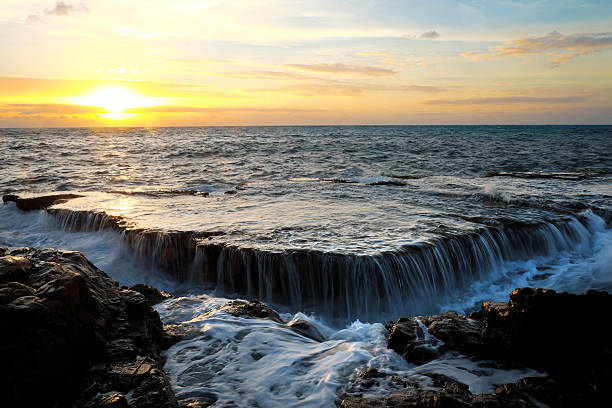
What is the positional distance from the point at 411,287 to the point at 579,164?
25870 millimetres

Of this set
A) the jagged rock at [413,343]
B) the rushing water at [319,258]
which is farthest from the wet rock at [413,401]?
the jagged rock at [413,343]

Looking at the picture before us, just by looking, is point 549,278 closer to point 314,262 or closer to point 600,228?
point 600,228

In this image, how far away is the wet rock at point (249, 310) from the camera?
5879mm

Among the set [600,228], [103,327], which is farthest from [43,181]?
[600,228]

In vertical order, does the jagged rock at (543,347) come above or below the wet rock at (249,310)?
above

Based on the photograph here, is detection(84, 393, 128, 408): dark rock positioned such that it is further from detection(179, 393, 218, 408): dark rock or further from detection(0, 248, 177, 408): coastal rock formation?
detection(179, 393, 218, 408): dark rock

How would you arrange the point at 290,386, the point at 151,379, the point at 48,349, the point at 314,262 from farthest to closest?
the point at 314,262 → the point at 290,386 → the point at 151,379 → the point at 48,349

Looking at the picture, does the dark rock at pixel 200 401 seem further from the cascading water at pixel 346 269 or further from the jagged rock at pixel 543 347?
the cascading water at pixel 346 269

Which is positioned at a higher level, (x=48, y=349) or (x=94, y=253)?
(x=48, y=349)

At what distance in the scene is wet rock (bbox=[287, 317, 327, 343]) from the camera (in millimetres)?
5740

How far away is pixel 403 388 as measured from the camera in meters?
3.92

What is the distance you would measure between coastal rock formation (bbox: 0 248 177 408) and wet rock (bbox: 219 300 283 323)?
5.32 feet

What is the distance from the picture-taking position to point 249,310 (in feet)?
19.6

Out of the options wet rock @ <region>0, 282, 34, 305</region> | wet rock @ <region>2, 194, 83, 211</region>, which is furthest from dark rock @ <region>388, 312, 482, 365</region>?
wet rock @ <region>2, 194, 83, 211</region>
